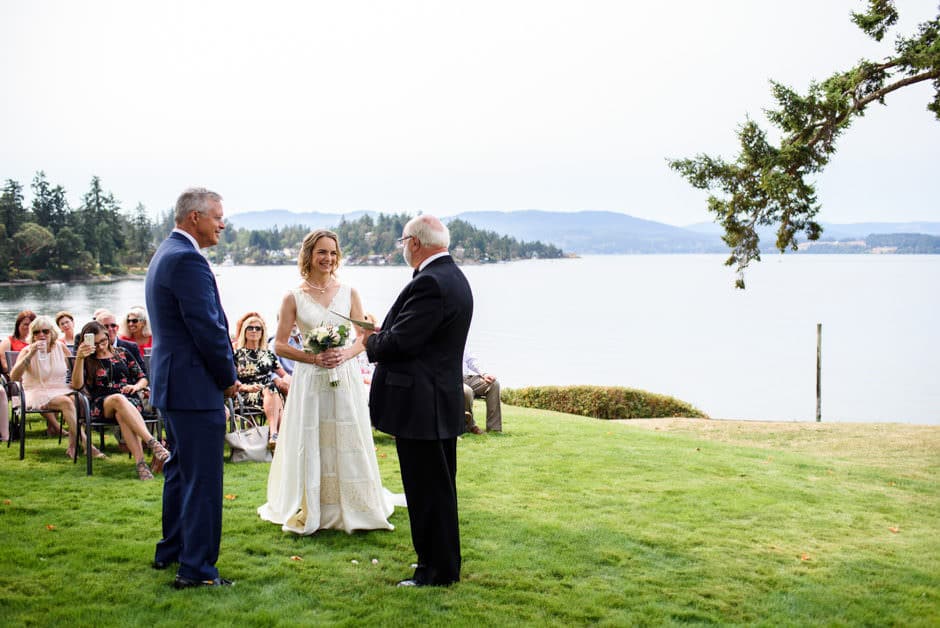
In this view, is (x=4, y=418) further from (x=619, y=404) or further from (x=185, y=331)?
(x=619, y=404)

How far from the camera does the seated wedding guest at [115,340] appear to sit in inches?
328

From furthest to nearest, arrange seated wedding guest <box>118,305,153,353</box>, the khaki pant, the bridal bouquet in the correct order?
1. the khaki pant
2. seated wedding guest <box>118,305,153,353</box>
3. the bridal bouquet

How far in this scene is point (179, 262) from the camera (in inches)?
176

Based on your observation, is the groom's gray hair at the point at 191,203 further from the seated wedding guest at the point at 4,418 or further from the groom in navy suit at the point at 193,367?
the seated wedding guest at the point at 4,418

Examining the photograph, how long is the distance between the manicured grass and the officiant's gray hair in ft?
6.91

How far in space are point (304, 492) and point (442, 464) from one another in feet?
5.31

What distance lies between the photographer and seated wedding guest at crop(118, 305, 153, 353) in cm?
887

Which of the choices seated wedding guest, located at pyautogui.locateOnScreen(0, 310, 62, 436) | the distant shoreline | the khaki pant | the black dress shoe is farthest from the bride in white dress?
the distant shoreline

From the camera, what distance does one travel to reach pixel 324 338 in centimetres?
553

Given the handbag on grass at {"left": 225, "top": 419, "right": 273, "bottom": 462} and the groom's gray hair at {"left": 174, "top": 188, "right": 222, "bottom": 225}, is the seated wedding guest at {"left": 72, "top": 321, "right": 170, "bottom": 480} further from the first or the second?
the groom's gray hair at {"left": 174, "top": 188, "right": 222, "bottom": 225}

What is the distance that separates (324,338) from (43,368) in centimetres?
522

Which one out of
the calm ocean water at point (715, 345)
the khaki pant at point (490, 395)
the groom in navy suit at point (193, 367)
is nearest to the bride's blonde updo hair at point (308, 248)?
the groom in navy suit at point (193, 367)

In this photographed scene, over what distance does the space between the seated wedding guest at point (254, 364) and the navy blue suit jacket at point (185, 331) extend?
4482 mm

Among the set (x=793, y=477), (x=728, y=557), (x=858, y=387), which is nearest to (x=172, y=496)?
(x=728, y=557)
